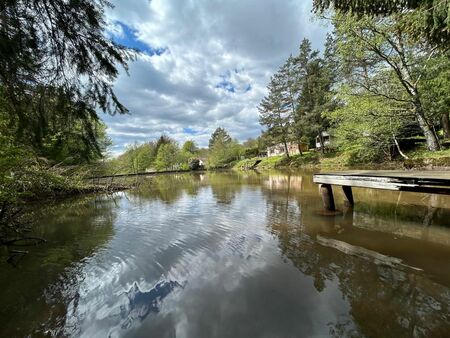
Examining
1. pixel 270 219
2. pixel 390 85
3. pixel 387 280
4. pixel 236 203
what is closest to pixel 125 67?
pixel 387 280

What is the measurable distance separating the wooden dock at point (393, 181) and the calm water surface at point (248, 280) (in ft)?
2.59

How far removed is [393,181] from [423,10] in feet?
10.6

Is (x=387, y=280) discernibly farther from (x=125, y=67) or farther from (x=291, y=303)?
(x=125, y=67)

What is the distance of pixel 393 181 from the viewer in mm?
5047

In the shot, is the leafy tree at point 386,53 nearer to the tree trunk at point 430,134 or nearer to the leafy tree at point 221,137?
the tree trunk at point 430,134

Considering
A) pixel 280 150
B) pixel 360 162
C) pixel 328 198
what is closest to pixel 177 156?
pixel 280 150

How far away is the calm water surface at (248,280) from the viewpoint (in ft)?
8.50

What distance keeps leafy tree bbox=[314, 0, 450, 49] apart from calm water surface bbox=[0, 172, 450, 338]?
12.2ft

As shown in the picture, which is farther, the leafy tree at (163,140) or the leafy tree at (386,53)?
the leafy tree at (163,140)

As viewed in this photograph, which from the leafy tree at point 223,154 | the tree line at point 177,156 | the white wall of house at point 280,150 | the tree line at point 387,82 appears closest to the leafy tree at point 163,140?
the tree line at point 177,156

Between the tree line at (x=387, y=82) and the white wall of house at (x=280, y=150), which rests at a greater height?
the tree line at (x=387, y=82)

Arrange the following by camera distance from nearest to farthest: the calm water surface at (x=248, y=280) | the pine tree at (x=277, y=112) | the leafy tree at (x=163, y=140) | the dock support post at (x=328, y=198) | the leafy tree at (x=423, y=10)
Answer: the calm water surface at (x=248, y=280)
the leafy tree at (x=423, y=10)
the dock support post at (x=328, y=198)
the pine tree at (x=277, y=112)
the leafy tree at (x=163, y=140)

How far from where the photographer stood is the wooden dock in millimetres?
4383

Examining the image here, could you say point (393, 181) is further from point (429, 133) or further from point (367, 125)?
point (367, 125)
